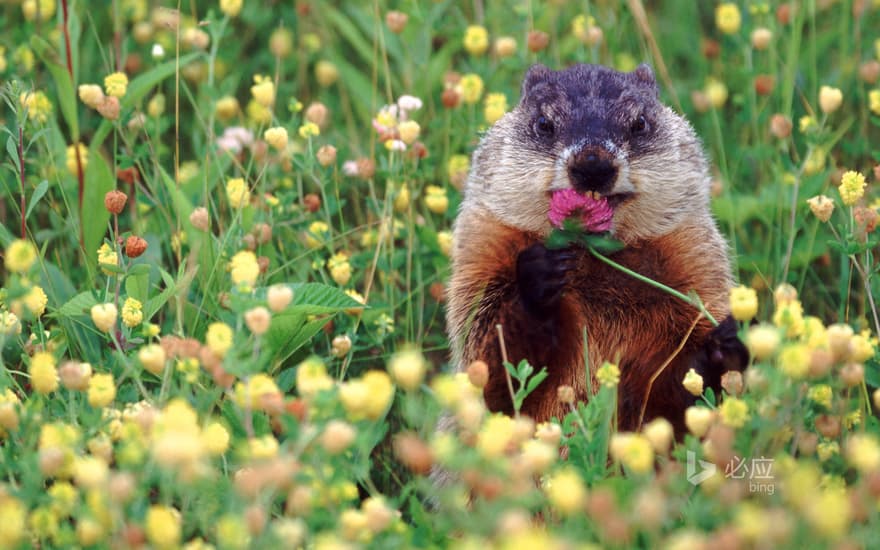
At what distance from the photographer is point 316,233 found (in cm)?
522

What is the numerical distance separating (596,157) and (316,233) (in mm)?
1501

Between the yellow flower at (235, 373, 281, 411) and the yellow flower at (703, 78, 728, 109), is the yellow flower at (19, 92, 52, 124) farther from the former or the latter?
the yellow flower at (703, 78, 728, 109)

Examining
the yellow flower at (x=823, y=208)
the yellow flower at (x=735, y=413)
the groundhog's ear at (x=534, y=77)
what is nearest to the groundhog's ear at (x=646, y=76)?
the groundhog's ear at (x=534, y=77)

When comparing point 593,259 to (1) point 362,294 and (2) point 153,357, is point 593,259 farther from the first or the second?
(2) point 153,357

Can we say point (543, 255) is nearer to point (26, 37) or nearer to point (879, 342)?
point (879, 342)

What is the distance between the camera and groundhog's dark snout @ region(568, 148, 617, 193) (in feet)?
14.0

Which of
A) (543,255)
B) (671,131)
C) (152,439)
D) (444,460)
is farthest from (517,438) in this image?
(671,131)

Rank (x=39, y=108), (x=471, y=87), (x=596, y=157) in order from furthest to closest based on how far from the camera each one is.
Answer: (x=471, y=87) → (x=39, y=108) → (x=596, y=157)

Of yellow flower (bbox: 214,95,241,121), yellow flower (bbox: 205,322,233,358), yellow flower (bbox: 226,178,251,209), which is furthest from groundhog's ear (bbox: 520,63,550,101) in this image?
yellow flower (bbox: 205,322,233,358)

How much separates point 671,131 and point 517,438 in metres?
2.15

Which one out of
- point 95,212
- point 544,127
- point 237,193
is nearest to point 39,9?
point 95,212

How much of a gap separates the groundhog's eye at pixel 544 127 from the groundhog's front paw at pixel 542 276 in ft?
2.03

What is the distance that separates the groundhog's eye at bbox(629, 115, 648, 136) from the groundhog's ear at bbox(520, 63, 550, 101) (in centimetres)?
52

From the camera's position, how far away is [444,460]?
2609 millimetres
